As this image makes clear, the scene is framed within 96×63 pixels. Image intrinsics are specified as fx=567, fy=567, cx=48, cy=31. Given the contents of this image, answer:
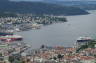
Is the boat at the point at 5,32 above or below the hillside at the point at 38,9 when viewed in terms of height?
above

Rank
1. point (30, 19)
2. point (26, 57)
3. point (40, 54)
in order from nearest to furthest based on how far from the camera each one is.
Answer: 1. point (26, 57)
2. point (40, 54)
3. point (30, 19)

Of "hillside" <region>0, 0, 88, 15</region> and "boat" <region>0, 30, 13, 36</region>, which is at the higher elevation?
"boat" <region>0, 30, 13, 36</region>

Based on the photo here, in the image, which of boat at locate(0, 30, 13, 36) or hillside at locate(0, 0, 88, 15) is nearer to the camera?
boat at locate(0, 30, 13, 36)

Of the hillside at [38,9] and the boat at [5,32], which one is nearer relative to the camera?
the boat at [5,32]

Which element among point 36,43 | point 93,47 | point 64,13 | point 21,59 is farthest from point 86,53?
point 64,13

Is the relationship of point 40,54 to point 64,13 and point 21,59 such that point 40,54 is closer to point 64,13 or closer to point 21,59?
point 21,59

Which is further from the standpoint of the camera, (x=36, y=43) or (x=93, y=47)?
(x=36, y=43)

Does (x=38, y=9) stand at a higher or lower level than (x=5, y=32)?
lower

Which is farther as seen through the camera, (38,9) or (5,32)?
(38,9)

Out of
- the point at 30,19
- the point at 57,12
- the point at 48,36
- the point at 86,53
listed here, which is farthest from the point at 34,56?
the point at 57,12

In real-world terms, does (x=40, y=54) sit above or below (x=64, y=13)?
above

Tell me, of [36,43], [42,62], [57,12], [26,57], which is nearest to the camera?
[42,62]
